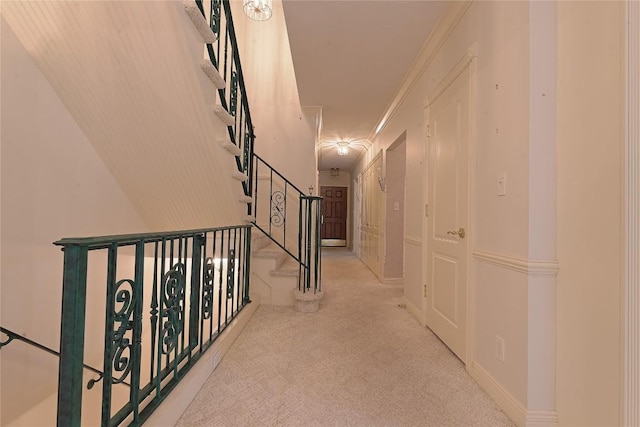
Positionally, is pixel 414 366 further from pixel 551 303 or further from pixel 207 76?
pixel 207 76

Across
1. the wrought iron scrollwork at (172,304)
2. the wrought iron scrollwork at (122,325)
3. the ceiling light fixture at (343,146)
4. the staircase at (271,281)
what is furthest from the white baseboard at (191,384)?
the ceiling light fixture at (343,146)

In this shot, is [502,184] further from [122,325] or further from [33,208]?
[33,208]

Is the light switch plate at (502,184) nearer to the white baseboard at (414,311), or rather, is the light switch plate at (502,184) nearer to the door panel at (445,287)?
the door panel at (445,287)

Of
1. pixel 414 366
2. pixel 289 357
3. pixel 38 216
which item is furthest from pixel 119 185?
pixel 414 366

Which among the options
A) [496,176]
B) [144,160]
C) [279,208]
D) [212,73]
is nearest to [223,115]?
[212,73]

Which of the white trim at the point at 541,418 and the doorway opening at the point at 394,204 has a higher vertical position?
the doorway opening at the point at 394,204

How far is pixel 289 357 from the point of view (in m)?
1.99

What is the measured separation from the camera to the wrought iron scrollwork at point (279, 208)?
4.32 metres

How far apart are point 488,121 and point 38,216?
2.88m

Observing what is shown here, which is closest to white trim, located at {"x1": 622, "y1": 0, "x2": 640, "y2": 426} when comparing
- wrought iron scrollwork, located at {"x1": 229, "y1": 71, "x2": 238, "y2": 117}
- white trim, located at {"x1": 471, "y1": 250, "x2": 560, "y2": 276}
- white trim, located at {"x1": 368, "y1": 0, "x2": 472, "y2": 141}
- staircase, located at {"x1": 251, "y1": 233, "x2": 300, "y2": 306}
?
white trim, located at {"x1": 471, "y1": 250, "x2": 560, "y2": 276}

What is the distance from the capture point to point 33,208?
184 centimetres

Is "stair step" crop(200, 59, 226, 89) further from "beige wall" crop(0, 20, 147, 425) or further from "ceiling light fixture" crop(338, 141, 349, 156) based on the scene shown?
"ceiling light fixture" crop(338, 141, 349, 156)

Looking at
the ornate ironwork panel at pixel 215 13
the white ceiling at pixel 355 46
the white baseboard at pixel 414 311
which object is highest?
the white ceiling at pixel 355 46

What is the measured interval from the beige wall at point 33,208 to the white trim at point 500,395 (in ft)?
9.20
